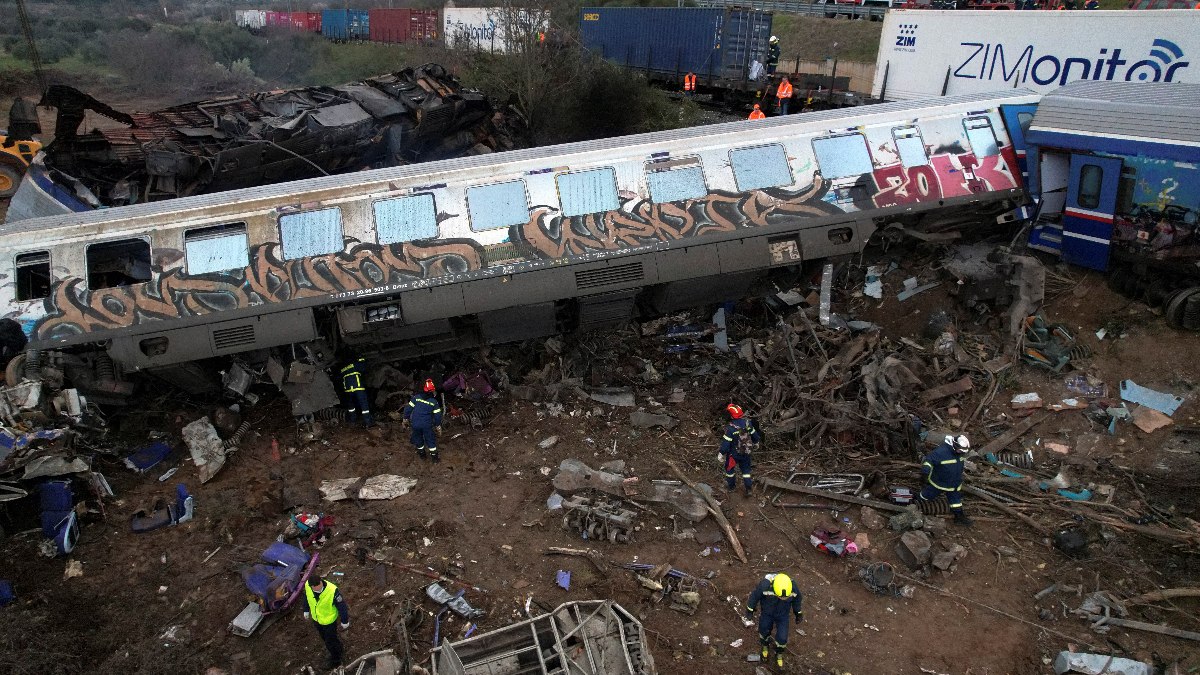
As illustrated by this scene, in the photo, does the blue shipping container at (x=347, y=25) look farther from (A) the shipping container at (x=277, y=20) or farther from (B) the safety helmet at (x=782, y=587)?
(B) the safety helmet at (x=782, y=587)

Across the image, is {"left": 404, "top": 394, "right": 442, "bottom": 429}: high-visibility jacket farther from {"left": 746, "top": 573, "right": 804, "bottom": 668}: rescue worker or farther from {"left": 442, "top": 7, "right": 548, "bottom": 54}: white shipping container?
{"left": 442, "top": 7, "right": 548, "bottom": 54}: white shipping container

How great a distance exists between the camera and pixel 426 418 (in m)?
8.55

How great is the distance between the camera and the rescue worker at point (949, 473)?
276 inches

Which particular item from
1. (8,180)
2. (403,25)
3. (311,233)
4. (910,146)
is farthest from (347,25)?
(910,146)

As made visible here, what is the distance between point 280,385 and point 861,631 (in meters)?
7.51

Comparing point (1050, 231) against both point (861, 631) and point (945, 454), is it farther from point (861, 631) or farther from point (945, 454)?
point (861, 631)

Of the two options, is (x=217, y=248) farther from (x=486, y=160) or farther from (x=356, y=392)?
(x=486, y=160)

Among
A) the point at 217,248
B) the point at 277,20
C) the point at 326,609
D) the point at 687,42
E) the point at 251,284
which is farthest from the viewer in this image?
the point at 277,20

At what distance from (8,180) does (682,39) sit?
19.4 m

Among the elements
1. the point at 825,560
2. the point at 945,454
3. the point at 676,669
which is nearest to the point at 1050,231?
the point at 945,454

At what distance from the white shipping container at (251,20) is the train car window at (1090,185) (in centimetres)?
4762

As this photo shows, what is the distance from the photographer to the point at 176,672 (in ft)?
19.9

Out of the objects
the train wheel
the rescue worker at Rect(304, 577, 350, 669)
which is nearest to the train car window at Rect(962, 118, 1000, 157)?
the rescue worker at Rect(304, 577, 350, 669)

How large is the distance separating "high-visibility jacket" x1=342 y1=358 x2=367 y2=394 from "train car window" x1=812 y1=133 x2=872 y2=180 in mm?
6944
